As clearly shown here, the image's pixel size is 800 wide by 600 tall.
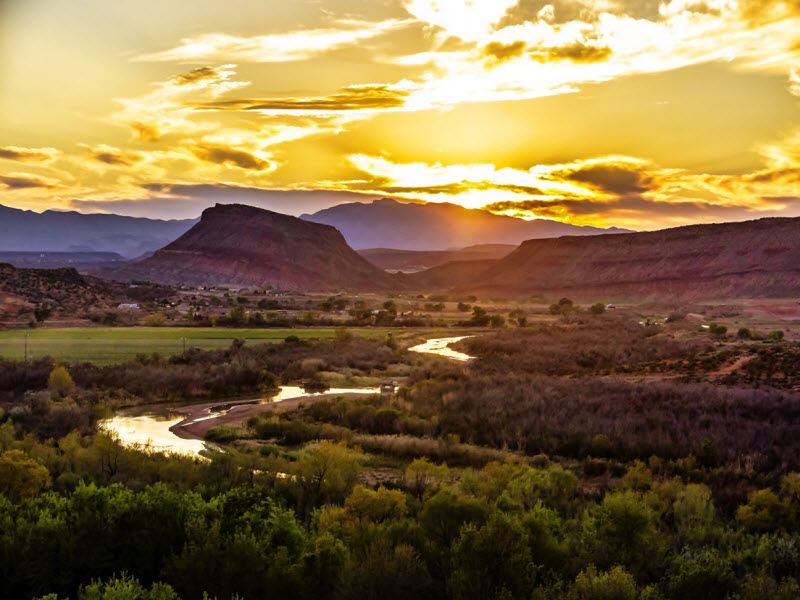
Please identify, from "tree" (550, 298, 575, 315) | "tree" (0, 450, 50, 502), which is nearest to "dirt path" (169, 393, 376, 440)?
"tree" (0, 450, 50, 502)

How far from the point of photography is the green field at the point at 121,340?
168ft

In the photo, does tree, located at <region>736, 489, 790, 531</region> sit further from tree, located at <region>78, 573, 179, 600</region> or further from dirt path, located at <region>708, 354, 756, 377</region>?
dirt path, located at <region>708, 354, 756, 377</region>

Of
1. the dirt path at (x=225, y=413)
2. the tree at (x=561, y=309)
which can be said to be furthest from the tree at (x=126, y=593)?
the tree at (x=561, y=309)

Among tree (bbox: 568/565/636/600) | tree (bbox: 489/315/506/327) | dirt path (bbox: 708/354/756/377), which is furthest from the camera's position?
tree (bbox: 489/315/506/327)

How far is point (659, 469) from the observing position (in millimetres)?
22516

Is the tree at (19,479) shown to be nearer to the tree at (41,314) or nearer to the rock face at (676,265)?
the tree at (41,314)

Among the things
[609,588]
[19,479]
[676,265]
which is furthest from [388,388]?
[676,265]

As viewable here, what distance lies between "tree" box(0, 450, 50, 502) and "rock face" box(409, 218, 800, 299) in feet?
415

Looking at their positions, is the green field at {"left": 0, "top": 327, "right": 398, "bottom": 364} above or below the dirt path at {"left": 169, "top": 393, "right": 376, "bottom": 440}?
above

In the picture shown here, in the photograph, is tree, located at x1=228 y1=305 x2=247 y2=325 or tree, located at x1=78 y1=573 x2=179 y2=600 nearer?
tree, located at x1=78 y1=573 x2=179 y2=600

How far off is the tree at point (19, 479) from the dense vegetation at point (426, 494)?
3cm

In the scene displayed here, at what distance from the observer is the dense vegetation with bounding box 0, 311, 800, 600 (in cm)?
1145

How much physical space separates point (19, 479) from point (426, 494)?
31.1 ft

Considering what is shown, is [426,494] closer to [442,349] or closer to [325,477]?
[325,477]
